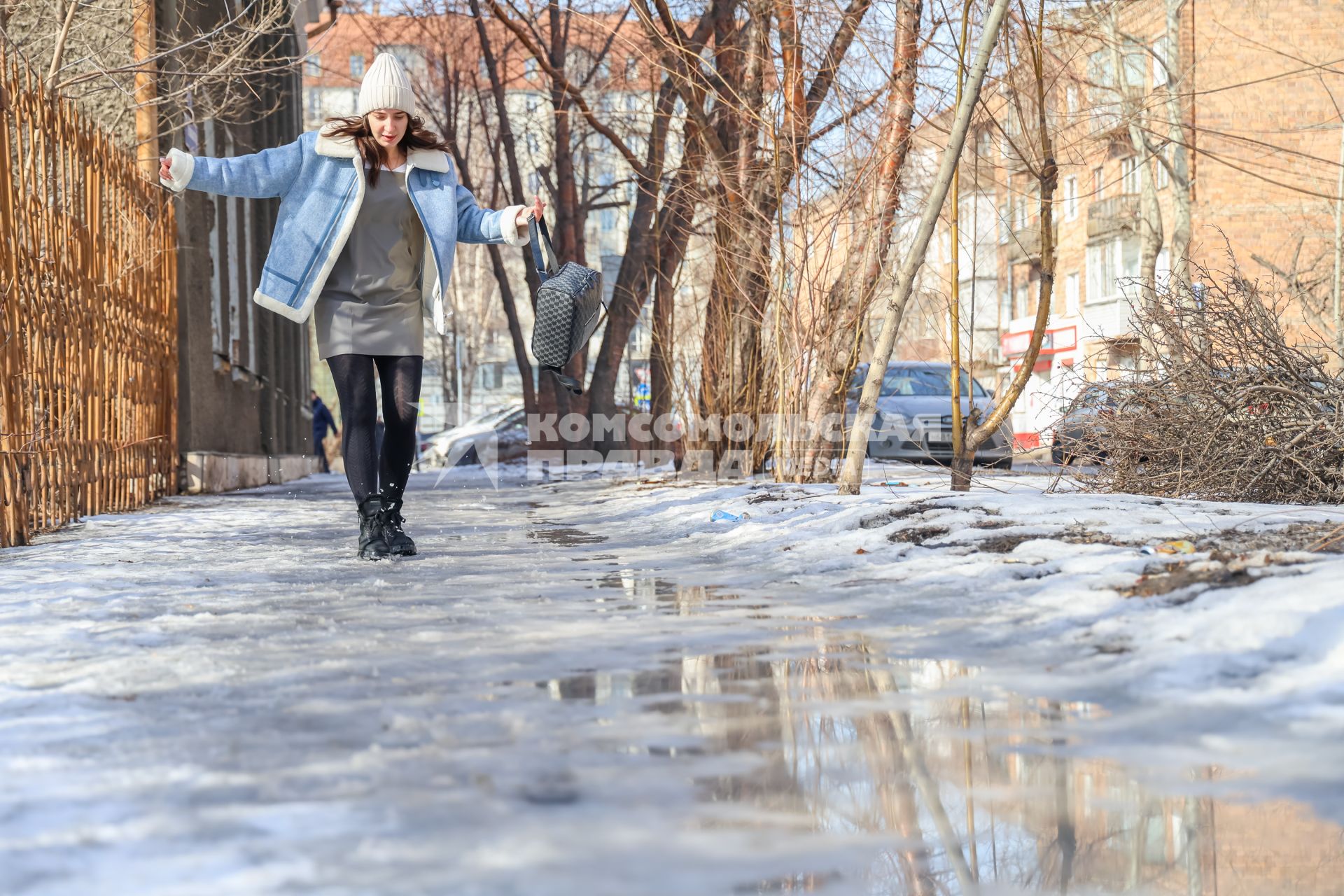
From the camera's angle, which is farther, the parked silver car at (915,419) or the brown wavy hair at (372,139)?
the parked silver car at (915,419)

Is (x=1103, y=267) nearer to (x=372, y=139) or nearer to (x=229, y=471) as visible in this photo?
(x=229, y=471)

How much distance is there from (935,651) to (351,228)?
3.34 m

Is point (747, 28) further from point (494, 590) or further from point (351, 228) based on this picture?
point (494, 590)

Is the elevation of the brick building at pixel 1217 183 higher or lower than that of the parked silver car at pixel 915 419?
higher

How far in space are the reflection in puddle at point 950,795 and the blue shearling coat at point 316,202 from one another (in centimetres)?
314

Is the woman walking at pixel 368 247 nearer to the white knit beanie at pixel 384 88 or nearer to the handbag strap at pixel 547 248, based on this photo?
the white knit beanie at pixel 384 88

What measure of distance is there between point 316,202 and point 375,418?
3.04ft

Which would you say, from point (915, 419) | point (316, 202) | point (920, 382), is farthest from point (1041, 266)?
point (920, 382)

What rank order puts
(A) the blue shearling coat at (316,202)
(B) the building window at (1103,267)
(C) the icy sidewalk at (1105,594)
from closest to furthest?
(C) the icy sidewalk at (1105,594) → (A) the blue shearling coat at (316,202) → (B) the building window at (1103,267)

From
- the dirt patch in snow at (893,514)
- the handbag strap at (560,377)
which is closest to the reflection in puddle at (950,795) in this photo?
the dirt patch in snow at (893,514)

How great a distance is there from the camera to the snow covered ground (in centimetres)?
189

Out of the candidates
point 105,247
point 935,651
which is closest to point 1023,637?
point 935,651

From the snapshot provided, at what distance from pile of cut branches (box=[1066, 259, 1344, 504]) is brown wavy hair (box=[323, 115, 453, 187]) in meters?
3.54

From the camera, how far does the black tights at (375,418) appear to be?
230 inches
